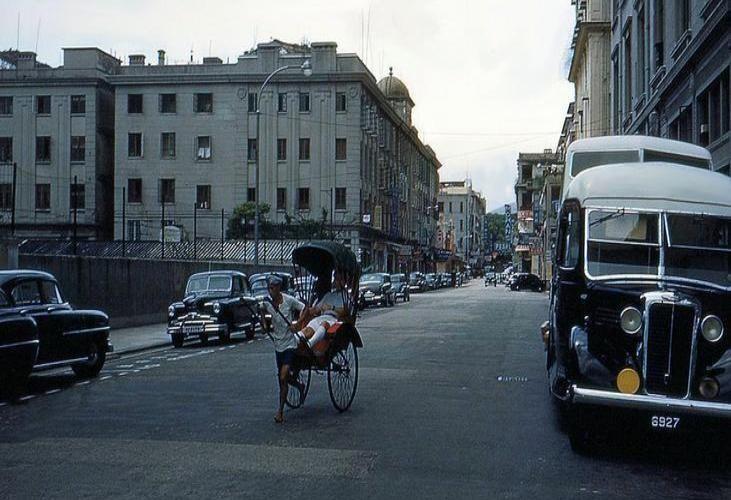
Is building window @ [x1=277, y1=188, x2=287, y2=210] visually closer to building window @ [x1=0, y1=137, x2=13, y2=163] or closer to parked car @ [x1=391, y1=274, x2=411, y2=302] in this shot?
parked car @ [x1=391, y1=274, x2=411, y2=302]

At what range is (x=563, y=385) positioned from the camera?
988cm

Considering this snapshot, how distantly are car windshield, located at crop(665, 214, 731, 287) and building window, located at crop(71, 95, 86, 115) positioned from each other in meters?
57.8

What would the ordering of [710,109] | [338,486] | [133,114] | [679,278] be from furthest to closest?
1. [133,114]
2. [710,109]
3. [679,278]
4. [338,486]

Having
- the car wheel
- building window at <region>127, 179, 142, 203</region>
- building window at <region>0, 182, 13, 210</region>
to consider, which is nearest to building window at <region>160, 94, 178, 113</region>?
building window at <region>127, 179, 142, 203</region>

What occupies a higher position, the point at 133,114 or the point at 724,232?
the point at 133,114

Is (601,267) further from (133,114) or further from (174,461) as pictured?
(133,114)

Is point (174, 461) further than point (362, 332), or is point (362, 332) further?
point (362, 332)

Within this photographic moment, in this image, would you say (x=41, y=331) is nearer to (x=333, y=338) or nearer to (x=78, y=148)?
(x=333, y=338)

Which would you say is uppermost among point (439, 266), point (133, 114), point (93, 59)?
point (93, 59)

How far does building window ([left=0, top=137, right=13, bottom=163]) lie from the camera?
206 ft

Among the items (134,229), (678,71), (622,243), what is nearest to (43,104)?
(134,229)

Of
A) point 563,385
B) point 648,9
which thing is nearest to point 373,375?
point 563,385

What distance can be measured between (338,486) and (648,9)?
3453 cm

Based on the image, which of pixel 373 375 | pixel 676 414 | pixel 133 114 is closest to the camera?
pixel 676 414
